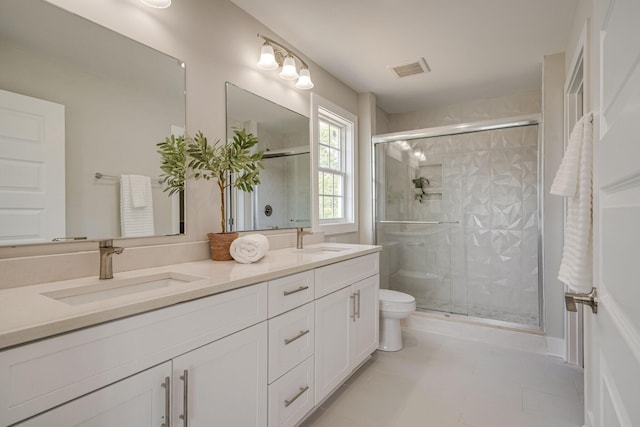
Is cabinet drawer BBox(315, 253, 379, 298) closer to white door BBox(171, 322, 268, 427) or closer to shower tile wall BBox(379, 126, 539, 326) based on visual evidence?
white door BBox(171, 322, 268, 427)

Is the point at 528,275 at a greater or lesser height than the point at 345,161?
lesser

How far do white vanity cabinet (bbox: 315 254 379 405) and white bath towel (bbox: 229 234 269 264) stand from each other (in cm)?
33

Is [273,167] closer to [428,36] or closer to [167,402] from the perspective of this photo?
[428,36]

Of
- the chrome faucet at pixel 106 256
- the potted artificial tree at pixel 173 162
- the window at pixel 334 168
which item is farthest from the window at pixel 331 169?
the chrome faucet at pixel 106 256

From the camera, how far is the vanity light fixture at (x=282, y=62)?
2.04 metres

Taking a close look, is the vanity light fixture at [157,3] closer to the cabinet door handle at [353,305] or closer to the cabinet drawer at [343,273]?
the cabinet drawer at [343,273]

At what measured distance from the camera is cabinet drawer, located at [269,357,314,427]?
1.39 m

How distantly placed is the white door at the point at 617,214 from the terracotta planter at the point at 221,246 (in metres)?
1.48

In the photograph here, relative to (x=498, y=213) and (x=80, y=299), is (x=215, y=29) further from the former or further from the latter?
(x=498, y=213)

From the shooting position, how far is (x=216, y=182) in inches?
72.1

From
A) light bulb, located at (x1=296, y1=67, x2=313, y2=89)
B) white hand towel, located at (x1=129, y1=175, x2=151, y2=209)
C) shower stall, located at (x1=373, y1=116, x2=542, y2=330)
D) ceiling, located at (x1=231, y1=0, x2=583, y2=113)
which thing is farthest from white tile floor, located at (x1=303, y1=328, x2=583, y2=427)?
ceiling, located at (x1=231, y1=0, x2=583, y2=113)

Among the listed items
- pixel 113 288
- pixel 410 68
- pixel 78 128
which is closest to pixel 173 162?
pixel 78 128

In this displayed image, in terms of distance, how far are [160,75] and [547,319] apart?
3215 mm

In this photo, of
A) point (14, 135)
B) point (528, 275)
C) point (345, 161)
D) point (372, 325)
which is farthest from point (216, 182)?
point (528, 275)
